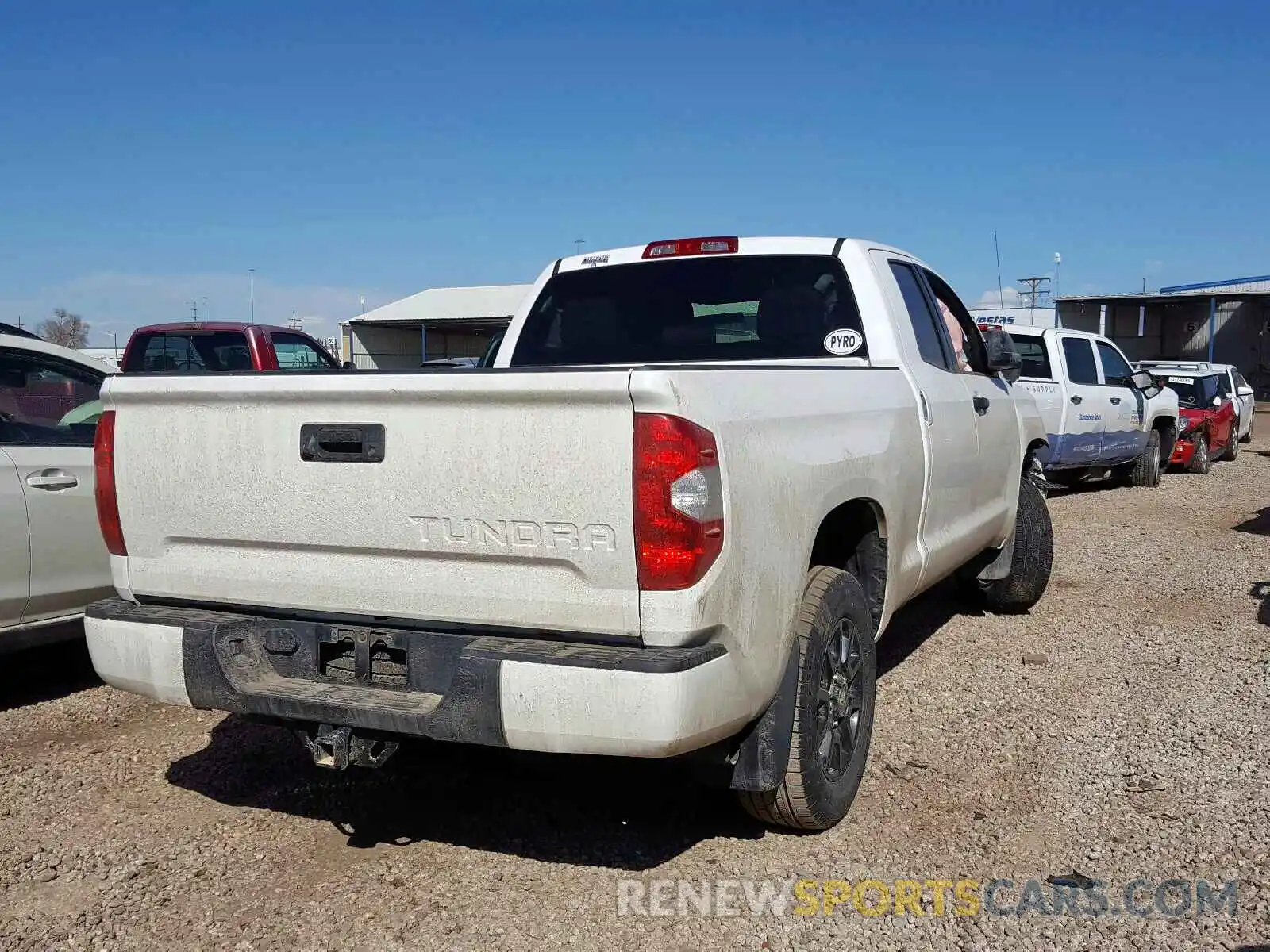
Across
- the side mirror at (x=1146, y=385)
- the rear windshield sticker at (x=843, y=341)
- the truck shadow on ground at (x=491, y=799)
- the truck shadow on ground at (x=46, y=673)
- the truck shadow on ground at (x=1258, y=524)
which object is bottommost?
the truck shadow on ground at (x=1258, y=524)

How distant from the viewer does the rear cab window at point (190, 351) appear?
1157cm

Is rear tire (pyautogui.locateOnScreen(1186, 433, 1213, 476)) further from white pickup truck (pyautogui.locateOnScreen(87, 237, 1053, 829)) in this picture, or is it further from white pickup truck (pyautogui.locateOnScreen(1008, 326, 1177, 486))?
white pickup truck (pyautogui.locateOnScreen(87, 237, 1053, 829))

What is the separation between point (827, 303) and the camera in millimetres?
4828

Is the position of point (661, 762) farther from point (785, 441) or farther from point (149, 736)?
point (149, 736)

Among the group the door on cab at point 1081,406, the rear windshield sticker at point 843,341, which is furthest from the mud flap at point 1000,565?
the door on cab at point 1081,406

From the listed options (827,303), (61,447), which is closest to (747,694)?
(827,303)

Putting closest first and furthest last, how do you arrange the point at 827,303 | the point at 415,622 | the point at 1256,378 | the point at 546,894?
the point at 415,622 < the point at 546,894 < the point at 827,303 < the point at 1256,378

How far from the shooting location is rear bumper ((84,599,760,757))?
2900mm

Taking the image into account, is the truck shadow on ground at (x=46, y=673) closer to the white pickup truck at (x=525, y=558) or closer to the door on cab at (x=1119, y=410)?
the white pickup truck at (x=525, y=558)

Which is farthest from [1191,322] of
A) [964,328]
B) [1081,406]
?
[964,328]

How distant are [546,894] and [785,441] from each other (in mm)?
1533

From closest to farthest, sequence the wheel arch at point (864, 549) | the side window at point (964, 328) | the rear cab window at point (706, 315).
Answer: the wheel arch at point (864, 549), the rear cab window at point (706, 315), the side window at point (964, 328)

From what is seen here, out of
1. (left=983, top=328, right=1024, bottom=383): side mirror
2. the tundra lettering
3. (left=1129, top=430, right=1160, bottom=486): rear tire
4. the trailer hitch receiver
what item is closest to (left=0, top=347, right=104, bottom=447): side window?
the trailer hitch receiver

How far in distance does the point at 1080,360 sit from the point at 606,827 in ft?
35.1
